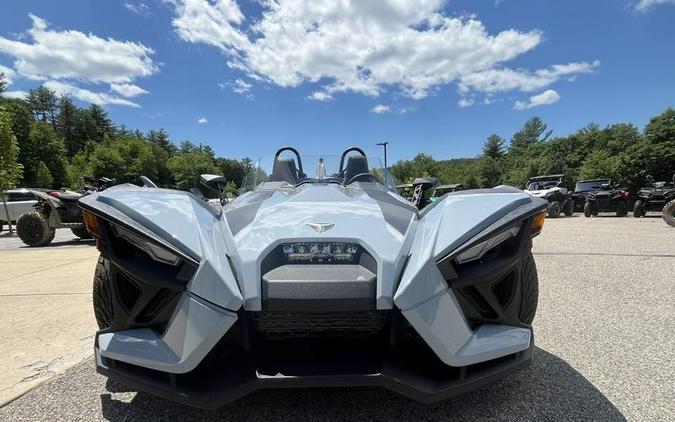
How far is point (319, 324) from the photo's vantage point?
1.44 m

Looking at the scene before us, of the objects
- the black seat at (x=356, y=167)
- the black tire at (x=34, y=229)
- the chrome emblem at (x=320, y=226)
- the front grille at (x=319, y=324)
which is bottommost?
the black tire at (x=34, y=229)

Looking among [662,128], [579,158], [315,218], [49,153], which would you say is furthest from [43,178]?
[579,158]

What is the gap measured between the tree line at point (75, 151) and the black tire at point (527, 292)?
53.6ft

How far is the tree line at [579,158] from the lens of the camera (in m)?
25.5

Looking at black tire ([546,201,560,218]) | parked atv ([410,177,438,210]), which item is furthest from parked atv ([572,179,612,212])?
parked atv ([410,177,438,210])

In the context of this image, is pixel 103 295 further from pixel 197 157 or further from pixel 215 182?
pixel 197 157

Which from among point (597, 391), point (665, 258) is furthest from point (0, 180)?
point (665, 258)

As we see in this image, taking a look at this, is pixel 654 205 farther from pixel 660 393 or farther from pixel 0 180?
pixel 0 180

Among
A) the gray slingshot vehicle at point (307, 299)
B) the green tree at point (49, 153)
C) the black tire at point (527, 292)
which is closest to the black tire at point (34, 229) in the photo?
the gray slingshot vehicle at point (307, 299)

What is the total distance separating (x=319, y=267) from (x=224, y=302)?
0.39 meters

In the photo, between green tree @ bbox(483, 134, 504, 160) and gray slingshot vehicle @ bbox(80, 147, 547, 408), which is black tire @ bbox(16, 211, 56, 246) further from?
green tree @ bbox(483, 134, 504, 160)

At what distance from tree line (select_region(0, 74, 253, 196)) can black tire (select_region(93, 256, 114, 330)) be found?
1486cm

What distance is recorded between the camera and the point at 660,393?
1802 mm

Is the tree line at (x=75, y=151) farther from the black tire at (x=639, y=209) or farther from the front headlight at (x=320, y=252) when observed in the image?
the black tire at (x=639, y=209)
